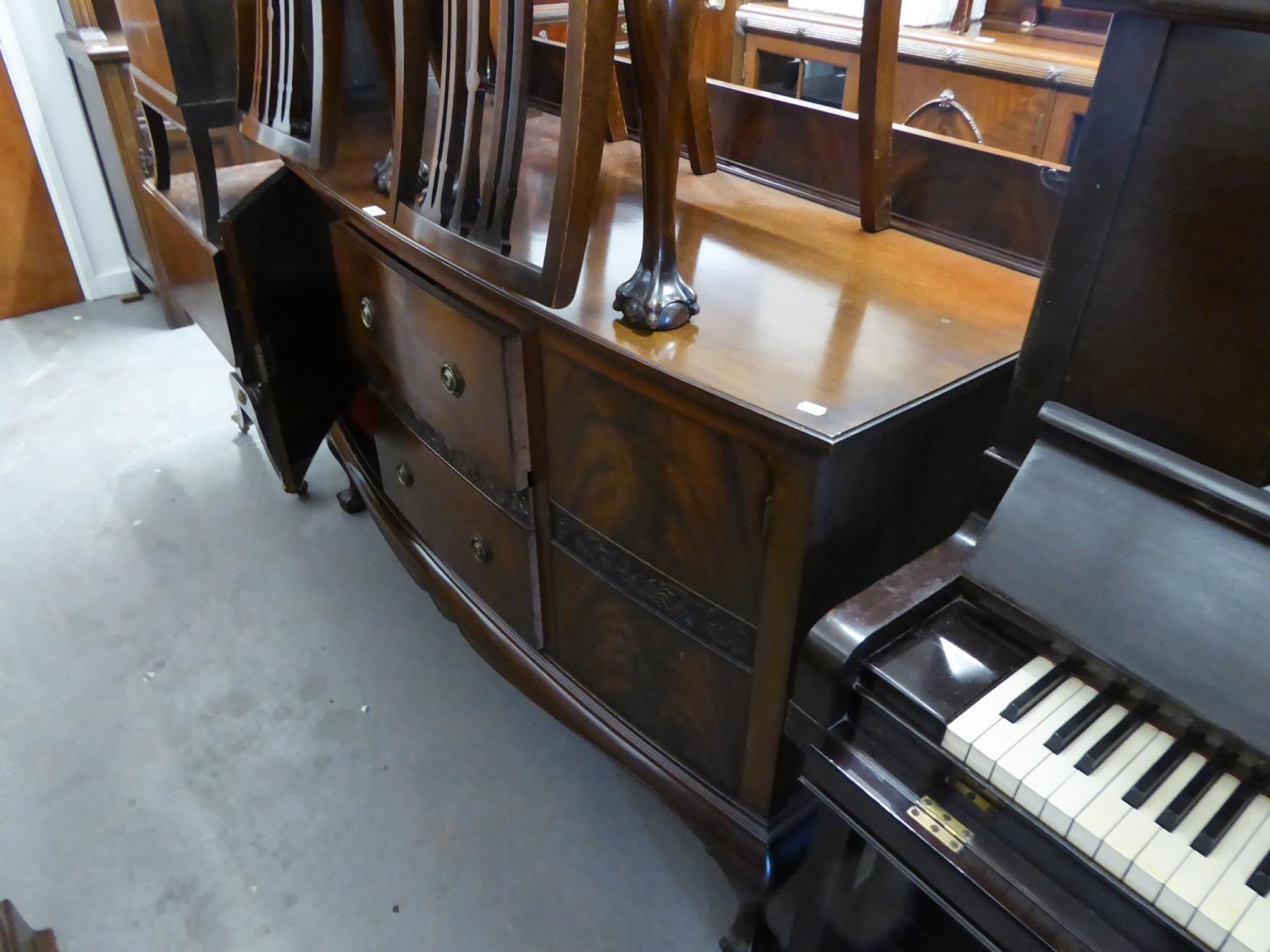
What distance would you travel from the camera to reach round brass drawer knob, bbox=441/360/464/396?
1193mm

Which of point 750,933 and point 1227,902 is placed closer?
point 1227,902

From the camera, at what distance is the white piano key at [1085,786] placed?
1.97 ft

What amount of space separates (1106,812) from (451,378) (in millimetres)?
902

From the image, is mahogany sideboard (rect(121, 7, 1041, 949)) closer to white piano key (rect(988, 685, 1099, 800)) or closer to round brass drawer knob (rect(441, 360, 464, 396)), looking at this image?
round brass drawer knob (rect(441, 360, 464, 396))

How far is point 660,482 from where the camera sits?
38.3 inches

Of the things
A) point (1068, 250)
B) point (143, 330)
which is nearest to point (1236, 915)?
point (1068, 250)

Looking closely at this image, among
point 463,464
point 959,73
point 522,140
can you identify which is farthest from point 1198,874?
point 959,73

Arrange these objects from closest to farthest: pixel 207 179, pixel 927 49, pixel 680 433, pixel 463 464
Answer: pixel 680 433, pixel 463 464, pixel 207 179, pixel 927 49

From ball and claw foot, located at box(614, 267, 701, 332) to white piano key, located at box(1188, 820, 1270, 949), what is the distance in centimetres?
64

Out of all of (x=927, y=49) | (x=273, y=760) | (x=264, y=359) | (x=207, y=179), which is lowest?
(x=273, y=760)

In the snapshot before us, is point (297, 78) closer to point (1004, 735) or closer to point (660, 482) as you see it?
point (660, 482)

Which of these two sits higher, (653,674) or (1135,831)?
(1135,831)

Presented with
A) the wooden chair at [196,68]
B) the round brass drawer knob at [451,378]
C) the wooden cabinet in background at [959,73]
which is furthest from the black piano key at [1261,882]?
the wooden chair at [196,68]

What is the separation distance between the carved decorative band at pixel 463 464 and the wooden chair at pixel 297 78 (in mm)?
386
